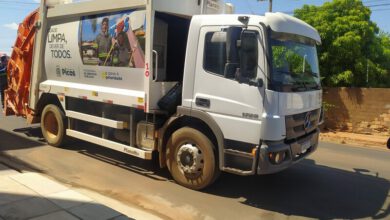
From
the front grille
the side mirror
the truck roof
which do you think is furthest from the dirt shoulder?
the side mirror

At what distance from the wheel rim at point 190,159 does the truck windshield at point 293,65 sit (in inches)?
60.2

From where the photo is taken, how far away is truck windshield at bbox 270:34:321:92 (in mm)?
5598

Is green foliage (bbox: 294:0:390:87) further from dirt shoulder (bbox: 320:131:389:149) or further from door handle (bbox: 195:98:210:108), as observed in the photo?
door handle (bbox: 195:98:210:108)

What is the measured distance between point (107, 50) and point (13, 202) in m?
3.13

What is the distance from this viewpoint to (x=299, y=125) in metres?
6.07

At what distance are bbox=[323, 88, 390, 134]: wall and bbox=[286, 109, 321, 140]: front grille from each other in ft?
26.0

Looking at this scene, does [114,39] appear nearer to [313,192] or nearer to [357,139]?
[313,192]

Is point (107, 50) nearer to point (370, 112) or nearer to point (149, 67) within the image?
point (149, 67)

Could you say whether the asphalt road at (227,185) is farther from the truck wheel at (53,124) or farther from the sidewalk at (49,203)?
the sidewalk at (49,203)

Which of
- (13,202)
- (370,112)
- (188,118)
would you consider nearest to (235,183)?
(188,118)

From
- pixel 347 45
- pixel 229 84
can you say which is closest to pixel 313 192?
pixel 229 84

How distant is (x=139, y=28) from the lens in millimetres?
6566

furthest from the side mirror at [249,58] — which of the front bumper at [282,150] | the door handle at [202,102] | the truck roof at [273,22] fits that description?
the front bumper at [282,150]

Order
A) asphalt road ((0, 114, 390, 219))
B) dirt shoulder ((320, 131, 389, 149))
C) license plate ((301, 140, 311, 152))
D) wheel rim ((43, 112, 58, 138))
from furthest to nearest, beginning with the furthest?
dirt shoulder ((320, 131, 389, 149)) → wheel rim ((43, 112, 58, 138)) → license plate ((301, 140, 311, 152)) → asphalt road ((0, 114, 390, 219))
